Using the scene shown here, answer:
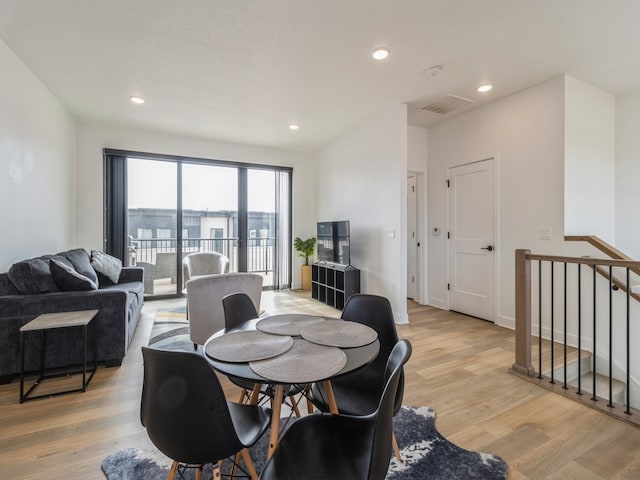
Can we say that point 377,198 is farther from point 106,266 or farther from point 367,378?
point 106,266

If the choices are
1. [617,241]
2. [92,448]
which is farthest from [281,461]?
[617,241]

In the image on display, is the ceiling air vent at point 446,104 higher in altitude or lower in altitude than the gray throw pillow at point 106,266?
higher

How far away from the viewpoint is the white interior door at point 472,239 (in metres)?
4.18

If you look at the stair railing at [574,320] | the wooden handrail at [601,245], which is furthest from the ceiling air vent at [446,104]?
the stair railing at [574,320]

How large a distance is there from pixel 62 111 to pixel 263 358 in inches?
197

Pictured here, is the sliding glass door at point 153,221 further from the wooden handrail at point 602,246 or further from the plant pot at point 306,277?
the wooden handrail at point 602,246

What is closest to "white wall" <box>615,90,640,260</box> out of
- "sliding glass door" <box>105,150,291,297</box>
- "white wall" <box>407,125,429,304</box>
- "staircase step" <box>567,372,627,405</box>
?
"staircase step" <box>567,372,627,405</box>

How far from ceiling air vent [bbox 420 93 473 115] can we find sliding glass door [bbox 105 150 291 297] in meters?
3.19

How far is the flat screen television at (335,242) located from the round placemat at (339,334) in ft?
10.6

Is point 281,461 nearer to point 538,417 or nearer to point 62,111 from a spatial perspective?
point 538,417

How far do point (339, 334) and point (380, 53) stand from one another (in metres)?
2.71

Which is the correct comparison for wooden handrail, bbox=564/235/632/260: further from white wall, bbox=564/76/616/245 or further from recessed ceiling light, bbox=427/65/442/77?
recessed ceiling light, bbox=427/65/442/77

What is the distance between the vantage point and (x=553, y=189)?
3471 mm

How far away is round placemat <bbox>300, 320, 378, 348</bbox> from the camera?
57.7 inches
